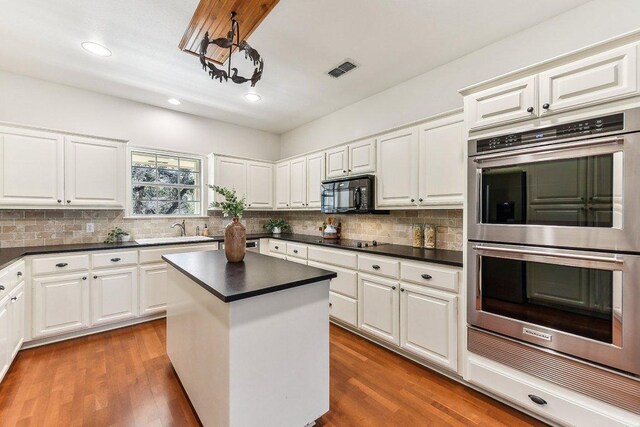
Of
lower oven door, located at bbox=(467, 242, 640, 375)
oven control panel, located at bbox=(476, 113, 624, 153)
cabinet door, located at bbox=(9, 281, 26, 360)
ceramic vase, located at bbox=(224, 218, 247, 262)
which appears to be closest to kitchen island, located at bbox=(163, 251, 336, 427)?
ceramic vase, located at bbox=(224, 218, 247, 262)

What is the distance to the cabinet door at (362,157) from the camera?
10.4ft

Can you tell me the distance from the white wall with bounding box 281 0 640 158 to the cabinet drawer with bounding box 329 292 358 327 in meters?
2.12

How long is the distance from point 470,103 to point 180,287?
8.25 feet

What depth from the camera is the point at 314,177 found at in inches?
159

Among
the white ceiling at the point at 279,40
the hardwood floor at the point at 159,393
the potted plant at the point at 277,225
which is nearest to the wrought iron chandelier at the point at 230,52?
the white ceiling at the point at 279,40

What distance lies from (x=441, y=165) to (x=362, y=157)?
101 cm

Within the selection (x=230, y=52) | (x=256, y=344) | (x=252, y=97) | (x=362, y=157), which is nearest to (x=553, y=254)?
(x=256, y=344)

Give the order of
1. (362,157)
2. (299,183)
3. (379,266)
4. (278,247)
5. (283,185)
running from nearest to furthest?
(379,266) < (362,157) < (278,247) < (299,183) < (283,185)

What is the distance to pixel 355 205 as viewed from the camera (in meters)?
3.27

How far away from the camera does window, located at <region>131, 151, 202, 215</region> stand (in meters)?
3.89

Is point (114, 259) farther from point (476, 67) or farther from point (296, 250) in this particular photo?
point (476, 67)

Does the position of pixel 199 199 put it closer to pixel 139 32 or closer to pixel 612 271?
pixel 139 32

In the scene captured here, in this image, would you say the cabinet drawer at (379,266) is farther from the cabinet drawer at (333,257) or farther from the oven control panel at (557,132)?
the oven control panel at (557,132)

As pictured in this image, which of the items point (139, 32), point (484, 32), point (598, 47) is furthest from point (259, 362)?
point (484, 32)
